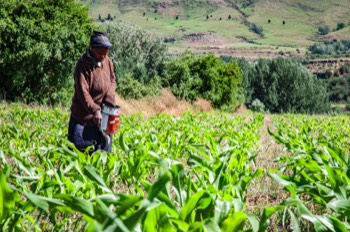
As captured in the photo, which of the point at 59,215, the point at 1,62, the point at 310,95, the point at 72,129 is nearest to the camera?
the point at 59,215

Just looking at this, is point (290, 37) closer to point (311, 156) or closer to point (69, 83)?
point (69, 83)

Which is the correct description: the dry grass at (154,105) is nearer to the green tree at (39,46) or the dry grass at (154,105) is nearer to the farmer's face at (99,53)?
the green tree at (39,46)

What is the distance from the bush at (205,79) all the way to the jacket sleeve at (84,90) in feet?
72.1

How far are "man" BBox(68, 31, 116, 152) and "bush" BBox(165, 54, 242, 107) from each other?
71.2ft

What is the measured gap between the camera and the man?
13.9 feet

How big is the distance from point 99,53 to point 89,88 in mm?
427

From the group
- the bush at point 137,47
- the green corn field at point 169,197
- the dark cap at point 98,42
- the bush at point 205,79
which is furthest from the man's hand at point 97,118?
the bush at point 137,47

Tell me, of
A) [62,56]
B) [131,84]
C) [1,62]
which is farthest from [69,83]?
[131,84]

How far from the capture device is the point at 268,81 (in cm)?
5509

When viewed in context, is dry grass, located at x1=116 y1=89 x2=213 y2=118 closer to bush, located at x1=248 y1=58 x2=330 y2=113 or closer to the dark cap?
the dark cap

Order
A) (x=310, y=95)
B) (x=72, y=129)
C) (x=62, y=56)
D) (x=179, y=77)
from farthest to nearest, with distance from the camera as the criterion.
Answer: (x=310, y=95) → (x=179, y=77) → (x=62, y=56) → (x=72, y=129)

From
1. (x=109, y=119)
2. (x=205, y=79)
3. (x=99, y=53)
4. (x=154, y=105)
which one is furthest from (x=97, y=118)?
(x=205, y=79)

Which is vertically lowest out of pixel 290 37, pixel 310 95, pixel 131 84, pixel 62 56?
pixel 290 37

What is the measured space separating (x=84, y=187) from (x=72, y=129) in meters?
2.37
